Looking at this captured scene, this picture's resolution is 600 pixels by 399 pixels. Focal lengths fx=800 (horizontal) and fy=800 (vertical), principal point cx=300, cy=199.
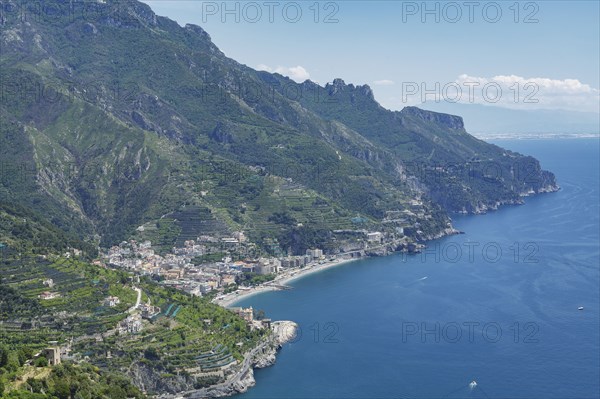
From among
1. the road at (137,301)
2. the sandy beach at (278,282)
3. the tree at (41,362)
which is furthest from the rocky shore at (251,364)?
the tree at (41,362)

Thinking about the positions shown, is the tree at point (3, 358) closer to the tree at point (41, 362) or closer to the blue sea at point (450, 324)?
the tree at point (41, 362)

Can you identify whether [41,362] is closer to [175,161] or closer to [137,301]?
[137,301]

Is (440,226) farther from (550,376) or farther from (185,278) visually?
(550,376)

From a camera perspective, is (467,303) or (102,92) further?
(102,92)

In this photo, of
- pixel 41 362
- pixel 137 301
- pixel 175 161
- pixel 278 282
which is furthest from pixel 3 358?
pixel 175 161

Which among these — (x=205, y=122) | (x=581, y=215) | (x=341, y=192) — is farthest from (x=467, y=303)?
(x=205, y=122)
